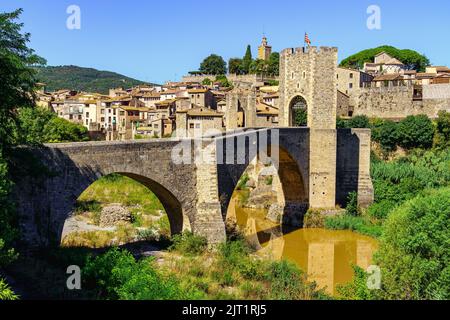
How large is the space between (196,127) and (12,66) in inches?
1173

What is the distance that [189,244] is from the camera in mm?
16203

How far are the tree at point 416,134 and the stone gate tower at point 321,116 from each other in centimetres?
1124

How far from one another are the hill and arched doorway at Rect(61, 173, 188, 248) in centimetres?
4588

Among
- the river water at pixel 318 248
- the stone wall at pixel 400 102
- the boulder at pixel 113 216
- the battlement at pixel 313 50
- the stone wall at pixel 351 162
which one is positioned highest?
the battlement at pixel 313 50

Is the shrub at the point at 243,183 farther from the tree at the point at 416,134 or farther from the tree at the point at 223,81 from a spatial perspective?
the tree at the point at 223,81

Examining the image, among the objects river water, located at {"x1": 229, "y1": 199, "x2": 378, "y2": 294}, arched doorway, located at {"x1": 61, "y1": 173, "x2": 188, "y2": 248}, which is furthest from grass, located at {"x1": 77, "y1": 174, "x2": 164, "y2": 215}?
river water, located at {"x1": 229, "y1": 199, "x2": 378, "y2": 294}

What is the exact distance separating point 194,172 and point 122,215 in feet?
20.6

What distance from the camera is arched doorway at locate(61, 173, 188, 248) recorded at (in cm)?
1762

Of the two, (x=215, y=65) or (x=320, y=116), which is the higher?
(x=215, y=65)

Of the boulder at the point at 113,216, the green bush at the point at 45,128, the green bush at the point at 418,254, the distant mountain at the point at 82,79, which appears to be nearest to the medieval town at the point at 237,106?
the green bush at the point at 45,128

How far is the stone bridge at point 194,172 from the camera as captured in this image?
12961mm

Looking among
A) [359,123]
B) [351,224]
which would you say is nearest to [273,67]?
[359,123]

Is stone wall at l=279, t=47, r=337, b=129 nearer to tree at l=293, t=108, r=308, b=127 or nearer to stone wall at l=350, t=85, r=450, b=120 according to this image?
stone wall at l=350, t=85, r=450, b=120

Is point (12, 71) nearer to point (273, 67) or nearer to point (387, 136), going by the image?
point (387, 136)
